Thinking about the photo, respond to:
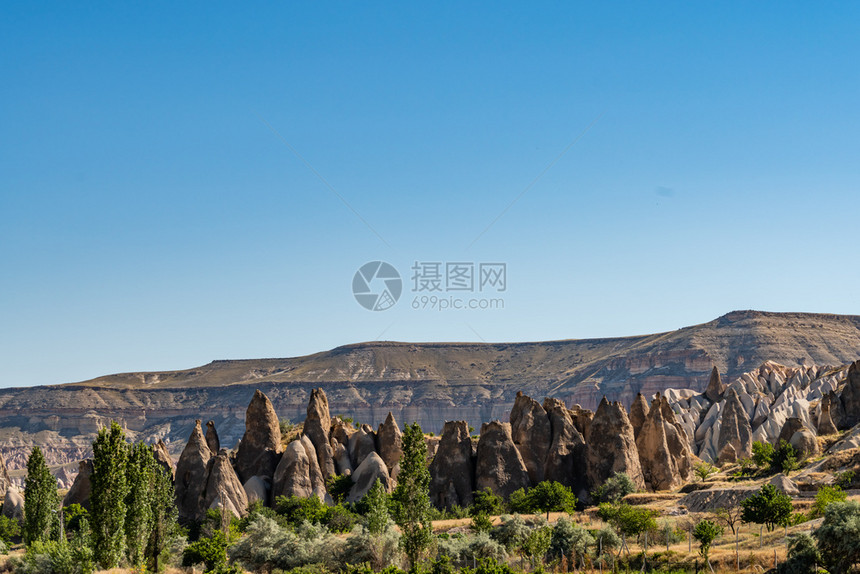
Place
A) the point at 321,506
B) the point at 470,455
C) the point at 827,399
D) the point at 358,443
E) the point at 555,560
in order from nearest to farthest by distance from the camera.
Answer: the point at 555,560, the point at 321,506, the point at 470,455, the point at 358,443, the point at 827,399

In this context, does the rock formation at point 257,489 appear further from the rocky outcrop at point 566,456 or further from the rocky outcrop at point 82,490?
the rocky outcrop at point 566,456

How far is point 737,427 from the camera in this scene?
102250 mm

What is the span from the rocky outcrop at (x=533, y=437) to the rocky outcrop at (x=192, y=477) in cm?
2582

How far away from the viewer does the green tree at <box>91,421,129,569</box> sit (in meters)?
50.1

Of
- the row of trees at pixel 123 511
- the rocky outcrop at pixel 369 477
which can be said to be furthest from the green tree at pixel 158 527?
the rocky outcrop at pixel 369 477

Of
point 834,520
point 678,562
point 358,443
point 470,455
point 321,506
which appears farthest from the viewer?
point 358,443

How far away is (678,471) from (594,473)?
9223 millimetres

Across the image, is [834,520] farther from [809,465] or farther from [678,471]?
[678,471]

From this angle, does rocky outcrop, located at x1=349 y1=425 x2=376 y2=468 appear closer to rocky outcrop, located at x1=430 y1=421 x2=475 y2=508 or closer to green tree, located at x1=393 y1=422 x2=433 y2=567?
rocky outcrop, located at x1=430 y1=421 x2=475 y2=508

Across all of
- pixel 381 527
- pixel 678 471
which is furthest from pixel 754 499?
pixel 678 471

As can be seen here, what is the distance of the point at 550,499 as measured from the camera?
70062 millimetres

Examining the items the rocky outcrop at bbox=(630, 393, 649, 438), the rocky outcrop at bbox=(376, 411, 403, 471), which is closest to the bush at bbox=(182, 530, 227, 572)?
the rocky outcrop at bbox=(376, 411, 403, 471)

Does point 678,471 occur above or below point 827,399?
below

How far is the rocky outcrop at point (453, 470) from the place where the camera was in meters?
76.2
